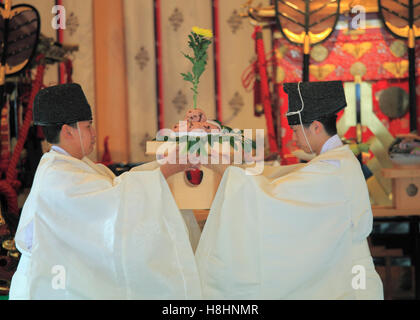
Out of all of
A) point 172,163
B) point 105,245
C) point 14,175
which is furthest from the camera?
point 14,175

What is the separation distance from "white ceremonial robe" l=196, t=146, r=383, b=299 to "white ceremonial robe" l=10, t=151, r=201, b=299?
0.64 feet

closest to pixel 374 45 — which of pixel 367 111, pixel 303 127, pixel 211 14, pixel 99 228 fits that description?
pixel 367 111

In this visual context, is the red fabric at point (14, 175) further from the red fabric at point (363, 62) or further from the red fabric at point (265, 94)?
the red fabric at point (363, 62)

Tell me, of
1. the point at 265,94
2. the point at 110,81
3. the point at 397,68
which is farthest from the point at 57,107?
the point at 397,68

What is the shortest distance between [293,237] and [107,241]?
3.01ft

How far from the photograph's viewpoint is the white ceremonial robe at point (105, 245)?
9.03 ft

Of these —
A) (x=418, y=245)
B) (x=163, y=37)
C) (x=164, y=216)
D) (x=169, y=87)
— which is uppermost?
(x=163, y=37)

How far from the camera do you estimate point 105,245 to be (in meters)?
2.74

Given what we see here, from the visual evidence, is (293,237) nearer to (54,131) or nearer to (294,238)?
(294,238)

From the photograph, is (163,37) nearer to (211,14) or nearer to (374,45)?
(211,14)

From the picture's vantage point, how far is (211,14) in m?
6.41

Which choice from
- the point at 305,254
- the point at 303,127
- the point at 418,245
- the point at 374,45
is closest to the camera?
the point at 305,254

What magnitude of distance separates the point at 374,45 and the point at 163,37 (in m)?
2.36

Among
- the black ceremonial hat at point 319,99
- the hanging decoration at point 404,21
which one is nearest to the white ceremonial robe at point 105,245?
the black ceremonial hat at point 319,99
